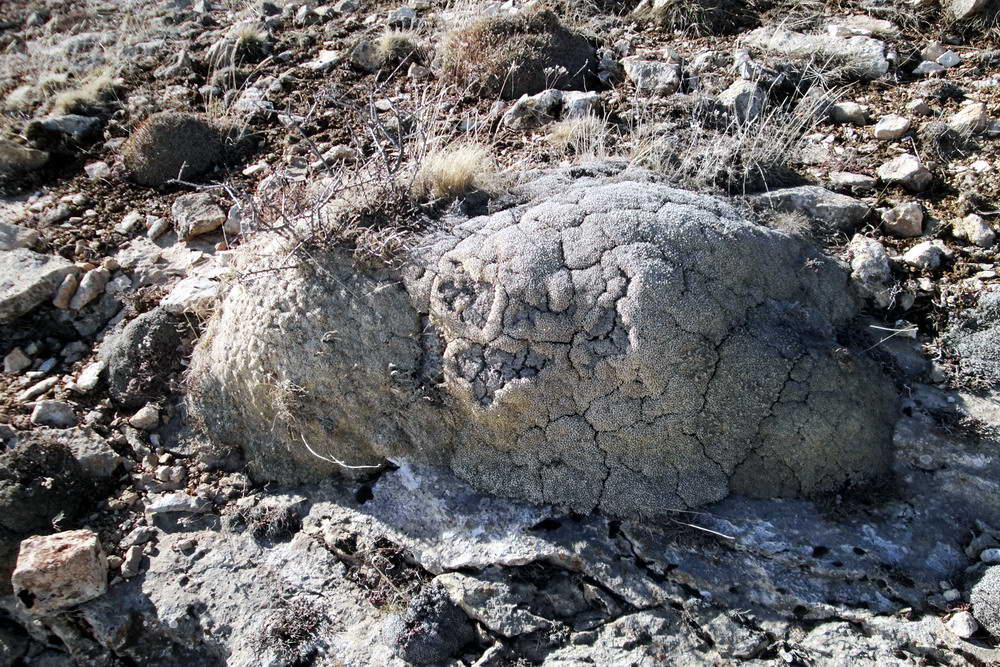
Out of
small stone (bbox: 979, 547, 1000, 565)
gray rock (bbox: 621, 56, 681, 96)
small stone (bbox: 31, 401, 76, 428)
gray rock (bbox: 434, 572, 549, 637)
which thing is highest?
gray rock (bbox: 621, 56, 681, 96)

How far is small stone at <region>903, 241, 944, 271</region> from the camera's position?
365cm

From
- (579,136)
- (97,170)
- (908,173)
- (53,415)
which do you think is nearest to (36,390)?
(53,415)

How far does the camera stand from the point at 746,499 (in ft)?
10.0

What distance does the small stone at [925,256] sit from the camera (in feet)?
12.0

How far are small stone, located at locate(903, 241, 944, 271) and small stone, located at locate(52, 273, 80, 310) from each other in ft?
15.6

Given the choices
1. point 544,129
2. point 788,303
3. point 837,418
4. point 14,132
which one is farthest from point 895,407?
point 14,132

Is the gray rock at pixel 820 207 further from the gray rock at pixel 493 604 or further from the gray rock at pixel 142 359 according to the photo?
the gray rock at pixel 142 359

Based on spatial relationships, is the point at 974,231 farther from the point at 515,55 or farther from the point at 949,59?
the point at 515,55

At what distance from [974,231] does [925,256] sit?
13.4 inches

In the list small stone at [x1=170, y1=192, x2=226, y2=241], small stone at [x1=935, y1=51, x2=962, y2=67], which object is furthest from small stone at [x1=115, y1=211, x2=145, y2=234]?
small stone at [x1=935, y1=51, x2=962, y2=67]

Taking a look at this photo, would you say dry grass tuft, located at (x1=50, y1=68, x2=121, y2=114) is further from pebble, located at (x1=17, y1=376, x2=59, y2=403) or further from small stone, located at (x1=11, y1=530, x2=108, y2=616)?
small stone, located at (x1=11, y1=530, x2=108, y2=616)

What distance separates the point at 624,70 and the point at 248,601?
4332 millimetres

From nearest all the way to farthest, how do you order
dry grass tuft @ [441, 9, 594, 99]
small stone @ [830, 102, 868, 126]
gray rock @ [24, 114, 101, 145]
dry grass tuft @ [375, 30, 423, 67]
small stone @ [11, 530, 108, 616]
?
1. small stone @ [11, 530, 108, 616]
2. small stone @ [830, 102, 868, 126]
3. dry grass tuft @ [441, 9, 594, 99]
4. gray rock @ [24, 114, 101, 145]
5. dry grass tuft @ [375, 30, 423, 67]

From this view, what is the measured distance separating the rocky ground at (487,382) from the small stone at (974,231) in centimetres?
1
